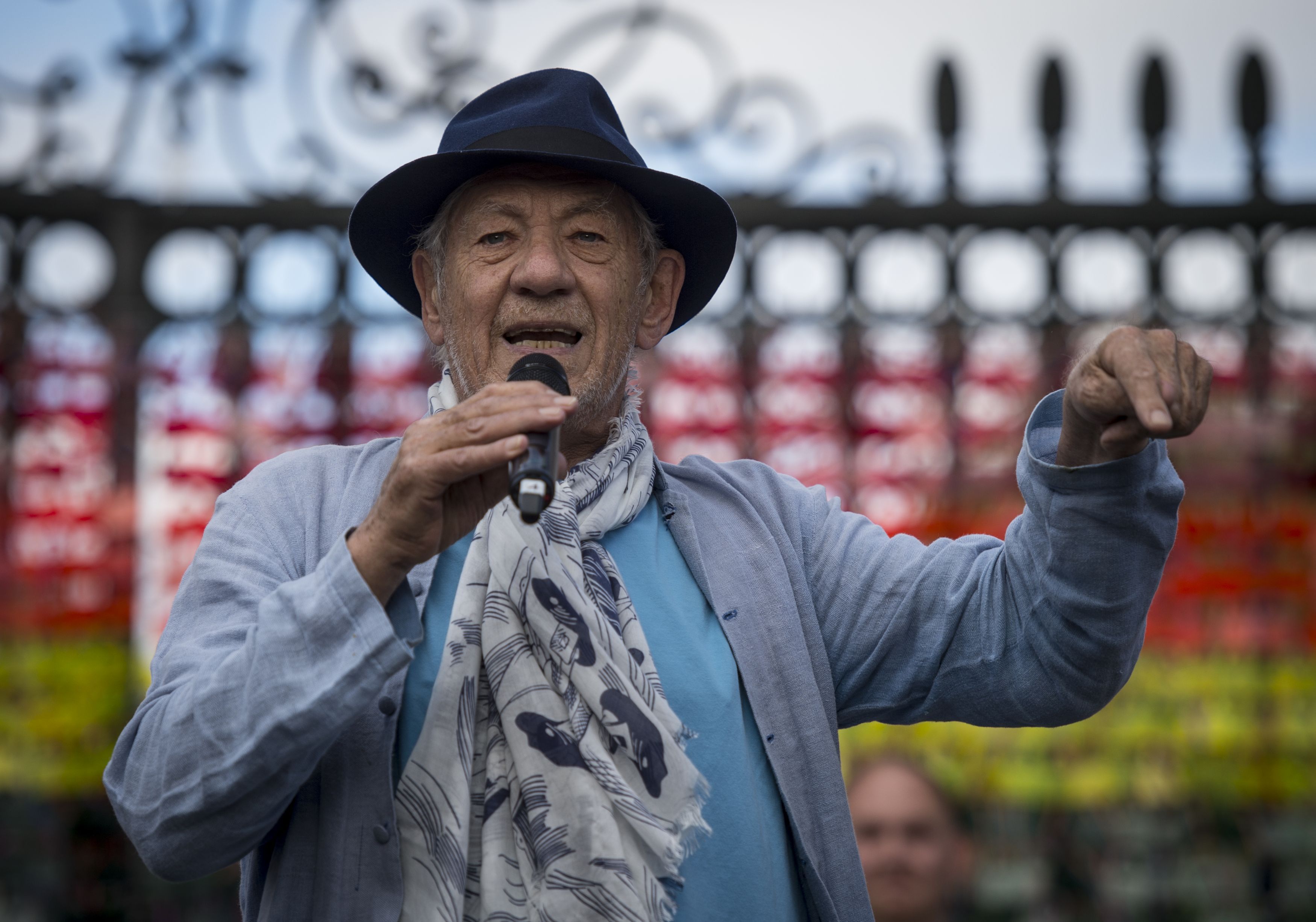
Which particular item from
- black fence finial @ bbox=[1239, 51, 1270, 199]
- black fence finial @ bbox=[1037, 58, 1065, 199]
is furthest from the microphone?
black fence finial @ bbox=[1239, 51, 1270, 199]

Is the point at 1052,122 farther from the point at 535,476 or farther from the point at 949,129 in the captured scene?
the point at 535,476

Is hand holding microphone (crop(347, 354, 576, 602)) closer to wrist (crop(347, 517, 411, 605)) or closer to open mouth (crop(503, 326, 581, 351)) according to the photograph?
wrist (crop(347, 517, 411, 605))

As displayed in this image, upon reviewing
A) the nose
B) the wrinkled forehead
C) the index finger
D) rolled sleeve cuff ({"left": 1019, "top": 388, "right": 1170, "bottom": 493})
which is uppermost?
the wrinkled forehead

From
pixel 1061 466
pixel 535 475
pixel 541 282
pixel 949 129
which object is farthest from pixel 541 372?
pixel 949 129

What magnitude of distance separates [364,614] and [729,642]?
1.74 ft

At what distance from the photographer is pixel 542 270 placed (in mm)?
1620

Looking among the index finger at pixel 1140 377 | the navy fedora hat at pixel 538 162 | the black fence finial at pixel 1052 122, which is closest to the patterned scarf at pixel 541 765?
the navy fedora hat at pixel 538 162

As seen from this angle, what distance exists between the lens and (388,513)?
127cm

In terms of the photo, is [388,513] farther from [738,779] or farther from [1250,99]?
[1250,99]

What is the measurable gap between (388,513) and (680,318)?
2.96 ft

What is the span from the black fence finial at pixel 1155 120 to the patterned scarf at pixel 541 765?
355cm

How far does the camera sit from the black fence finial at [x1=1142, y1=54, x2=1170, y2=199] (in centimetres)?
431

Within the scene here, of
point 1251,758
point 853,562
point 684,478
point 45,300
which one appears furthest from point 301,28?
point 1251,758

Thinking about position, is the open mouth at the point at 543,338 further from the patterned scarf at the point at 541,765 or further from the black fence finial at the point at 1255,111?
the black fence finial at the point at 1255,111
